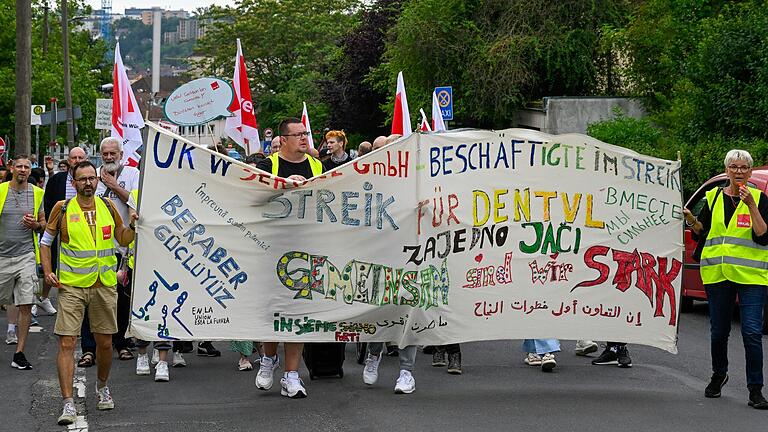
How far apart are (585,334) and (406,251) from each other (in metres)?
1.49

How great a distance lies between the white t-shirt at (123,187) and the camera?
10.8m

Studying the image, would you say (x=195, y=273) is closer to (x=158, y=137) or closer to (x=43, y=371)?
(x=158, y=137)

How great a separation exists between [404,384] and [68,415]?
2.48 m

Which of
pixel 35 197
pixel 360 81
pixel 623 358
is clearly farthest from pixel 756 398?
pixel 360 81

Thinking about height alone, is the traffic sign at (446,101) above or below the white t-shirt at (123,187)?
above

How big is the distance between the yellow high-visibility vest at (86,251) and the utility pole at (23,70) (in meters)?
13.8

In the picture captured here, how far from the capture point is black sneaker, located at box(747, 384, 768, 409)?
897 centimetres

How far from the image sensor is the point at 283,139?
9617 mm

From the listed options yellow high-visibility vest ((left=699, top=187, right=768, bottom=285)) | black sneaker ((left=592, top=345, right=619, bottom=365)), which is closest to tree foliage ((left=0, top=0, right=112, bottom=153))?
black sneaker ((left=592, top=345, right=619, bottom=365))

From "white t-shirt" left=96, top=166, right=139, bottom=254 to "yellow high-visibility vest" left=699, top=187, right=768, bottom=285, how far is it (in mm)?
4843

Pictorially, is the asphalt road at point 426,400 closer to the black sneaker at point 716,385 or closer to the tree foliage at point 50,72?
the black sneaker at point 716,385

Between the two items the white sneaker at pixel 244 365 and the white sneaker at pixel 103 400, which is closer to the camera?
the white sneaker at pixel 103 400

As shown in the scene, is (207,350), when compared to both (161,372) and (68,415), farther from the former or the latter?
(68,415)

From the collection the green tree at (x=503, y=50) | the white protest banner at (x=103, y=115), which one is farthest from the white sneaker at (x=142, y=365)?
the green tree at (x=503, y=50)
